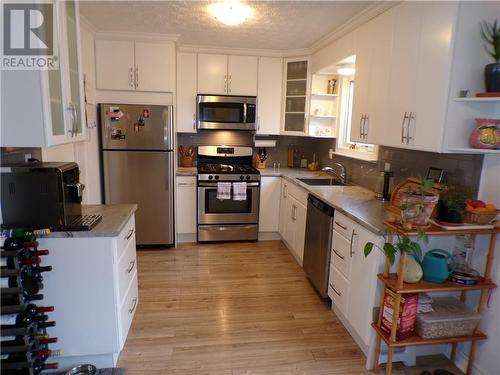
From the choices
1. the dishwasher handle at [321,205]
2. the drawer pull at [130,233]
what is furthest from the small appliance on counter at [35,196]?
the dishwasher handle at [321,205]

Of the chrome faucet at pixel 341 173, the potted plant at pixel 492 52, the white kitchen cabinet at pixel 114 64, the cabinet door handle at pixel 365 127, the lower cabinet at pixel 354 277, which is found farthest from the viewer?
the chrome faucet at pixel 341 173

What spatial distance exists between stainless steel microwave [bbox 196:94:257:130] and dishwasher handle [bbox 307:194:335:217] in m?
1.57

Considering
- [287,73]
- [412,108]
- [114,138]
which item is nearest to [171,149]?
[114,138]

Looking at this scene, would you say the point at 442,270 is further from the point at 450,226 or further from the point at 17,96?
the point at 17,96

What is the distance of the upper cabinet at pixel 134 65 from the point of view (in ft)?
11.7

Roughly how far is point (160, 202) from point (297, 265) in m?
1.73

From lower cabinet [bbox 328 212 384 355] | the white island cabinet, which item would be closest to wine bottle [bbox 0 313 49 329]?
the white island cabinet

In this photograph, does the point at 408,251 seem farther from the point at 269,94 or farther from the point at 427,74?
the point at 269,94

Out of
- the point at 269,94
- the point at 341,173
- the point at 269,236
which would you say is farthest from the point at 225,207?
the point at 269,94

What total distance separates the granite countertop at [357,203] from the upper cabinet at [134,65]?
1898mm

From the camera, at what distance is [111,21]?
124 inches

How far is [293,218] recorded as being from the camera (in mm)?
3674

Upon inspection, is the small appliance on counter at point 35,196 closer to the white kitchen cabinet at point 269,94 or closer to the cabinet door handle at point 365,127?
the cabinet door handle at point 365,127

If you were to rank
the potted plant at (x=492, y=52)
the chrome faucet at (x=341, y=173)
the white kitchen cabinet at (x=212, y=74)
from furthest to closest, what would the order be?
the white kitchen cabinet at (x=212, y=74)
the chrome faucet at (x=341, y=173)
the potted plant at (x=492, y=52)
